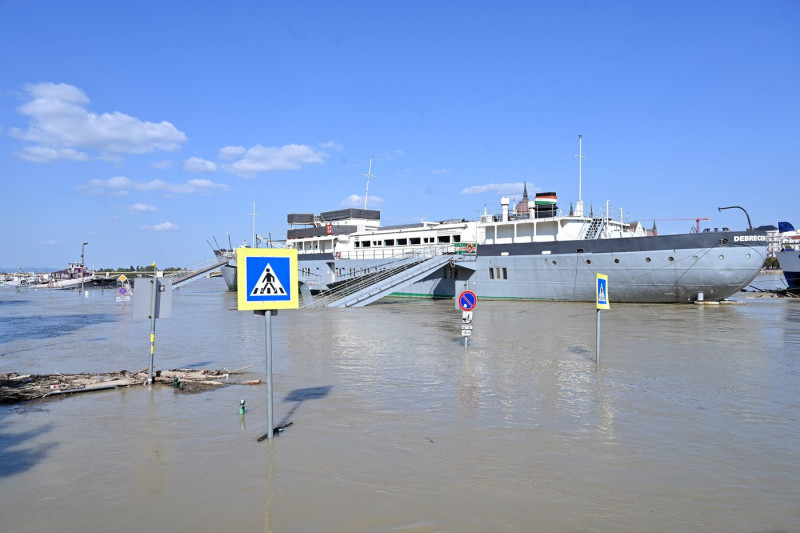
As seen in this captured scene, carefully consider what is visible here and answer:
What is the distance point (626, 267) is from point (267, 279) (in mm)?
26242

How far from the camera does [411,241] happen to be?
3984 centimetres

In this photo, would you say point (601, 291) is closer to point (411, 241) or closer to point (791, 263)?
point (411, 241)

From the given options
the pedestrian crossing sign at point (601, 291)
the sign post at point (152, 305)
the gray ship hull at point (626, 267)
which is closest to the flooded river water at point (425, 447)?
the sign post at point (152, 305)

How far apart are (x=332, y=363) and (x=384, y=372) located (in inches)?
67.7

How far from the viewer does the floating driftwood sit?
27.9 feet

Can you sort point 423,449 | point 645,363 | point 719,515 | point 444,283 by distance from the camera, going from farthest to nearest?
point 444,283
point 645,363
point 423,449
point 719,515

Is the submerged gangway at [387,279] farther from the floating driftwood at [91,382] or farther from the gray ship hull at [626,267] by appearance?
the floating driftwood at [91,382]

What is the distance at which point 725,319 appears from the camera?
2192cm

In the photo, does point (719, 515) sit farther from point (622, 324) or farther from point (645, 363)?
point (622, 324)

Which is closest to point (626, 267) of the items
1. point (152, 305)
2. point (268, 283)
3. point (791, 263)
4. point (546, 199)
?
point (546, 199)

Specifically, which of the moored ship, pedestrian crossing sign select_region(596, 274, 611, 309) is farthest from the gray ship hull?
pedestrian crossing sign select_region(596, 274, 611, 309)

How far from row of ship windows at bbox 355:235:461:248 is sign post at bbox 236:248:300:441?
31.1 metres

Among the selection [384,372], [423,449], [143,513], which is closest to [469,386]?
[384,372]

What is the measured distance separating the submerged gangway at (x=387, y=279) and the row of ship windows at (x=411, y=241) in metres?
1.44
